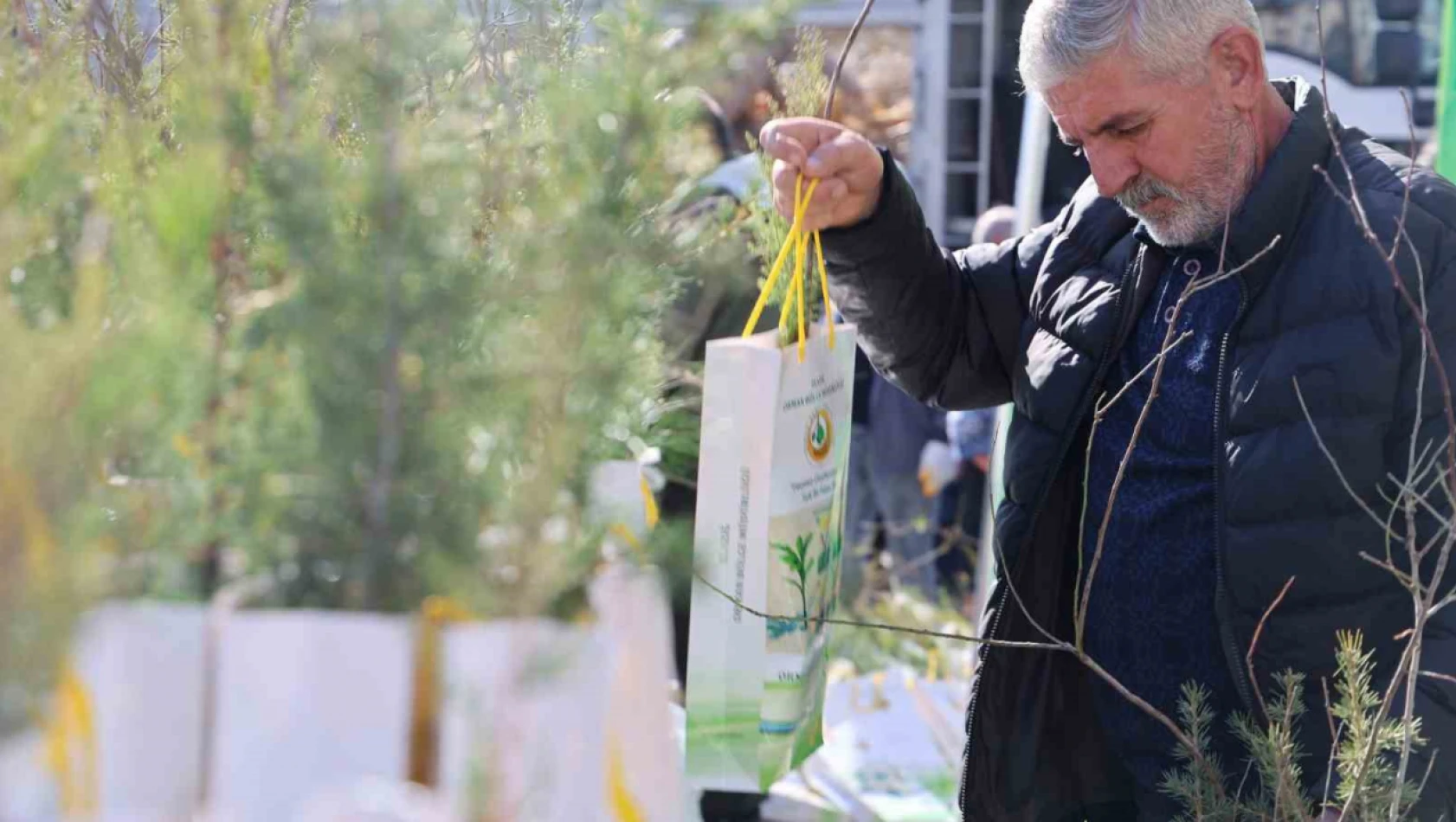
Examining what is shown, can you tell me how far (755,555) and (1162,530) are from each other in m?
0.63

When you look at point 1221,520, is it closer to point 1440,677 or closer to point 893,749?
point 1440,677

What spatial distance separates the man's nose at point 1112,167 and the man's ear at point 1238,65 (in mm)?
138

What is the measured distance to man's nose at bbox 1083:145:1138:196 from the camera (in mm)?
1831

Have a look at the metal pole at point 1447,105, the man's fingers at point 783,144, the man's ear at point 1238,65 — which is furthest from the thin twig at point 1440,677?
the metal pole at point 1447,105

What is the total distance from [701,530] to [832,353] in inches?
10.7

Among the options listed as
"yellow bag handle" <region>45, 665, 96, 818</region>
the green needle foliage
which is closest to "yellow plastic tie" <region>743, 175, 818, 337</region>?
the green needle foliage

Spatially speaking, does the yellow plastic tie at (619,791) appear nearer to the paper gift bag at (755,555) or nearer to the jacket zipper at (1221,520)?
the paper gift bag at (755,555)

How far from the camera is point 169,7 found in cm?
147

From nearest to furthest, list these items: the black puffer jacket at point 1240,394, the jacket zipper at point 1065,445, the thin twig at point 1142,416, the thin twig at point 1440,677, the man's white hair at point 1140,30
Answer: the thin twig at point 1440,677 → the thin twig at point 1142,416 → the black puffer jacket at point 1240,394 → the man's white hair at point 1140,30 → the jacket zipper at point 1065,445

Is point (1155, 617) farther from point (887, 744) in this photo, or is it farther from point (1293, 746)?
point (887, 744)

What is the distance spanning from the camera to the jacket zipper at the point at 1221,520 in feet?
5.57

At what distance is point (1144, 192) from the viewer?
1843mm

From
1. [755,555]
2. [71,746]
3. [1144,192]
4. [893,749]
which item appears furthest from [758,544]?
[893,749]

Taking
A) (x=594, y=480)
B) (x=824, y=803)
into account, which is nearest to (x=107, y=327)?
(x=594, y=480)
